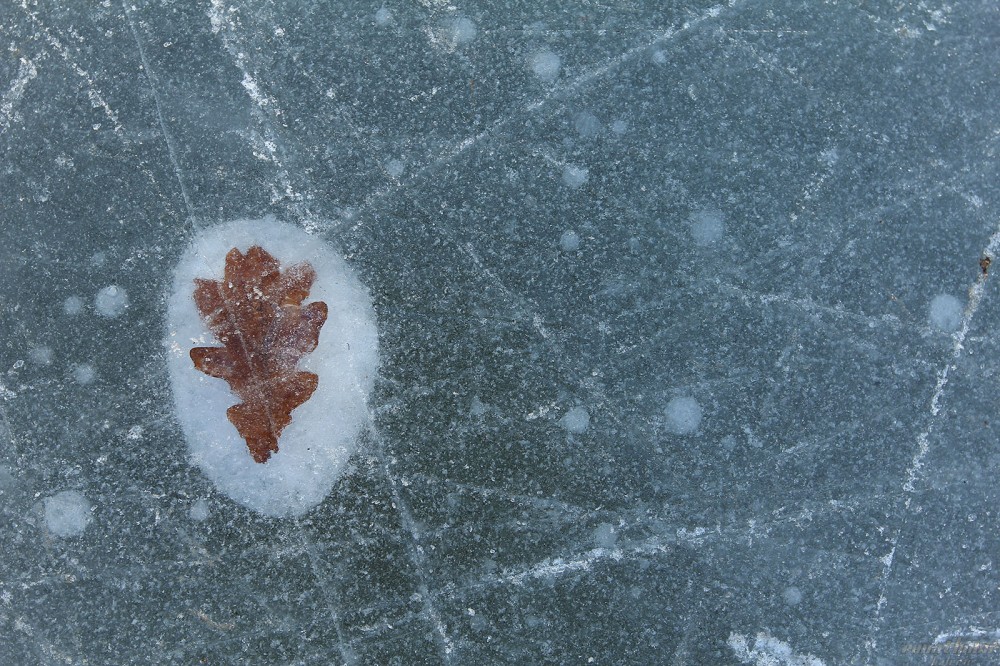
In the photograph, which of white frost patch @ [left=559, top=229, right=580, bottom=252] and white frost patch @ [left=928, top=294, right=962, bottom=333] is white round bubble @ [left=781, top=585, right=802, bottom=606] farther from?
white frost patch @ [left=559, top=229, right=580, bottom=252]

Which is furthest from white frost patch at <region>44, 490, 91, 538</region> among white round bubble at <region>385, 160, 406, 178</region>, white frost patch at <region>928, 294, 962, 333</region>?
white frost patch at <region>928, 294, 962, 333</region>

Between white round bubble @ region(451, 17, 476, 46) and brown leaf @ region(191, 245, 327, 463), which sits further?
white round bubble @ region(451, 17, 476, 46)

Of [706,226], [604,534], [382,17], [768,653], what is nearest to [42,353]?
[382,17]

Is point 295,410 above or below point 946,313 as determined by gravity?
above

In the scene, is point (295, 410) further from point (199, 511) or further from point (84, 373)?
point (84, 373)

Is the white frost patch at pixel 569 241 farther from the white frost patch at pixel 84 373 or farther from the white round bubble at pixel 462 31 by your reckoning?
the white frost patch at pixel 84 373

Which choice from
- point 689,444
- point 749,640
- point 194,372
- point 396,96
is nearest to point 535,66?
point 396,96

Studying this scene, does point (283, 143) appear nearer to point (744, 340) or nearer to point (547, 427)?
point (547, 427)
